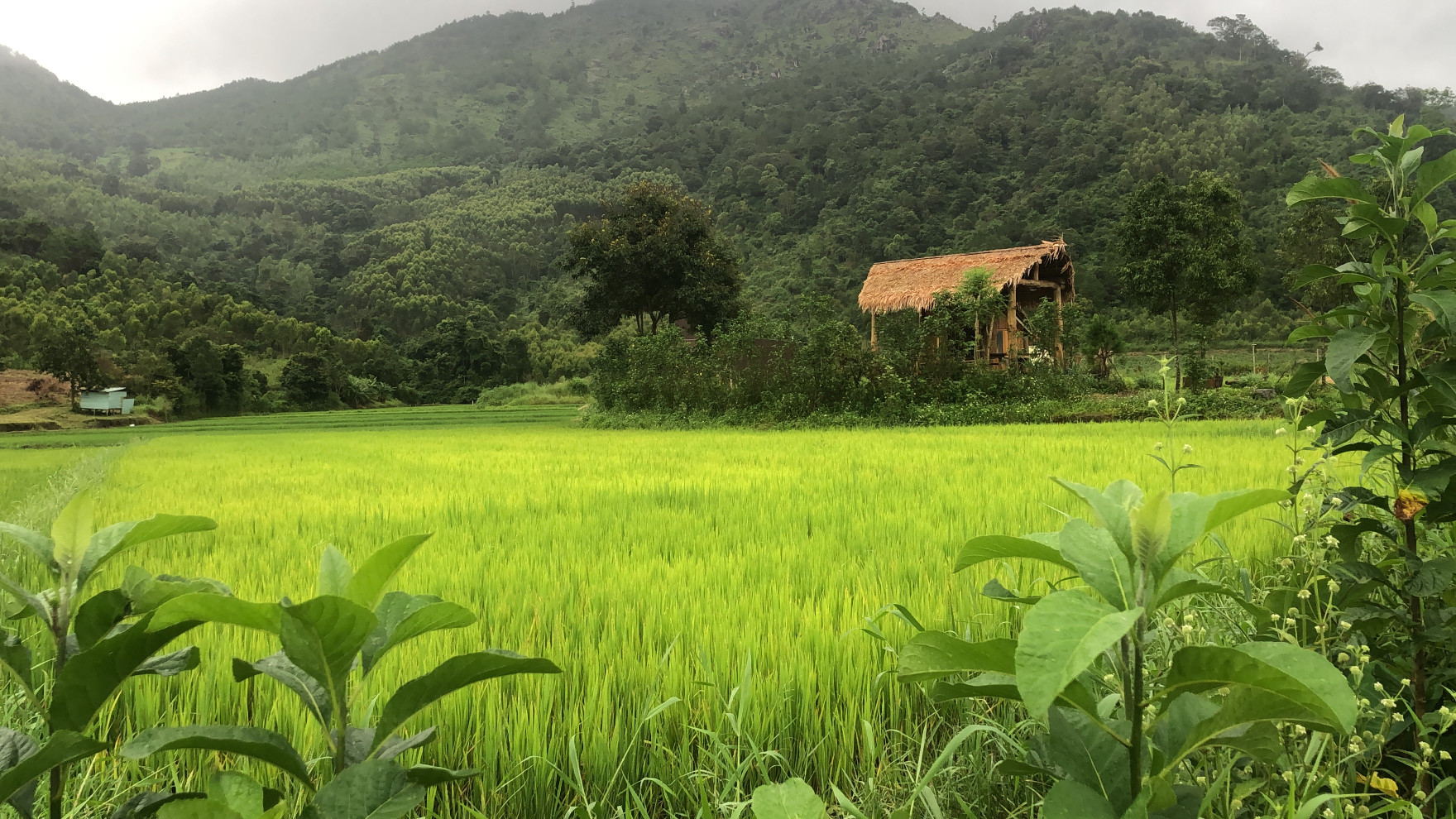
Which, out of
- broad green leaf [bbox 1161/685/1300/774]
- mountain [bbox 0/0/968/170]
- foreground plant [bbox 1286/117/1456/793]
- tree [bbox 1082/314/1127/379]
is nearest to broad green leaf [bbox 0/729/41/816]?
broad green leaf [bbox 1161/685/1300/774]

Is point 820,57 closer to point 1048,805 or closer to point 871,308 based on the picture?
point 871,308

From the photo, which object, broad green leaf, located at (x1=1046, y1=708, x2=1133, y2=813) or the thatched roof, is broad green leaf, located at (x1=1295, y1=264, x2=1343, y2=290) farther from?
the thatched roof

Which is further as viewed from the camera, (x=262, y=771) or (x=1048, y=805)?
(x=262, y=771)

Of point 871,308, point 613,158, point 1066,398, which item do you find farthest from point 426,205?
point 1066,398

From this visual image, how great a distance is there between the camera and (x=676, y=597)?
2.02 meters

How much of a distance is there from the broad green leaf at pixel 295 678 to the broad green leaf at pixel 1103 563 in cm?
64

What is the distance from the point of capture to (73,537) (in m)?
0.54

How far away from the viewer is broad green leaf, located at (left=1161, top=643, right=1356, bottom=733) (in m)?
0.47

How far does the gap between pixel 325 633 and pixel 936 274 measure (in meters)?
17.0

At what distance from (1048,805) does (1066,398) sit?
1229 centimetres

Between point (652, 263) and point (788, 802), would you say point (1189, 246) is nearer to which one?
point (652, 263)

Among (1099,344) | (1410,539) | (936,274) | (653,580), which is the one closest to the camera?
(1410,539)

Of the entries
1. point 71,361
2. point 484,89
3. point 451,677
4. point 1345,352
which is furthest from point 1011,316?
point 484,89

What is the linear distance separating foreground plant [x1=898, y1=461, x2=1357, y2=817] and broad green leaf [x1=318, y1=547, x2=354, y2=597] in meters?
0.49
